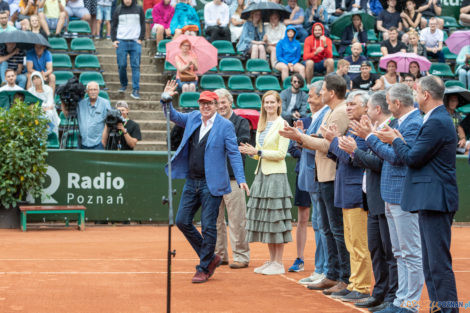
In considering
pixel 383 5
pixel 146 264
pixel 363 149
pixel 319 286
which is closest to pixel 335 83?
pixel 363 149

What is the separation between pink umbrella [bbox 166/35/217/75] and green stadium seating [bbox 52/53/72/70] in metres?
2.85

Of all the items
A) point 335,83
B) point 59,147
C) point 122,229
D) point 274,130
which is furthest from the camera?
point 59,147

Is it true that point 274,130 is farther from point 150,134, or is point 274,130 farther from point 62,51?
point 62,51

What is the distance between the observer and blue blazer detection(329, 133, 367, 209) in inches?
274

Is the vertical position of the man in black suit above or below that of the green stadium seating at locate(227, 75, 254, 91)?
below

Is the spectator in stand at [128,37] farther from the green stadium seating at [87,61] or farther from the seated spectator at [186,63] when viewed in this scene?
the seated spectator at [186,63]

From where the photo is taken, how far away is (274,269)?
8.78 meters

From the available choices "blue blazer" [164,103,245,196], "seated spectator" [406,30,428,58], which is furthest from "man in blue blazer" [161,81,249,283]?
"seated spectator" [406,30,428,58]

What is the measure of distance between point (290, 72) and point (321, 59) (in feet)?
2.80

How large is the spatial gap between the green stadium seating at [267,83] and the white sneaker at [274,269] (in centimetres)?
942

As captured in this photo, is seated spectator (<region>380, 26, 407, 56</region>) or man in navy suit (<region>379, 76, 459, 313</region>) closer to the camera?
man in navy suit (<region>379, 76, 459, 313</region>)

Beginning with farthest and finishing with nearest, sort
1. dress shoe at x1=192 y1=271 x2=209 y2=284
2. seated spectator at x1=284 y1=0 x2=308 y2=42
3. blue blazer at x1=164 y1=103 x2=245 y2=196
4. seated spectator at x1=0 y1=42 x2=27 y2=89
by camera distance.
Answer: seated spectator at x1=284 y1=0 x2=308 y2=42, seated spectator at x1=0 y1=42 x2=27 y2=89, blue blazer at x1=164 y1=103 x2=245 y2=196, dress shoe at x1=192 y1=271 x2=209 y2=284

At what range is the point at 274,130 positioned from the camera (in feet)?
29.0

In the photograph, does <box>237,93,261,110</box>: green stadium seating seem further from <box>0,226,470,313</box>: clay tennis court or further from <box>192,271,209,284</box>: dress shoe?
<box>192,271,209,284</box>: dress shoe
